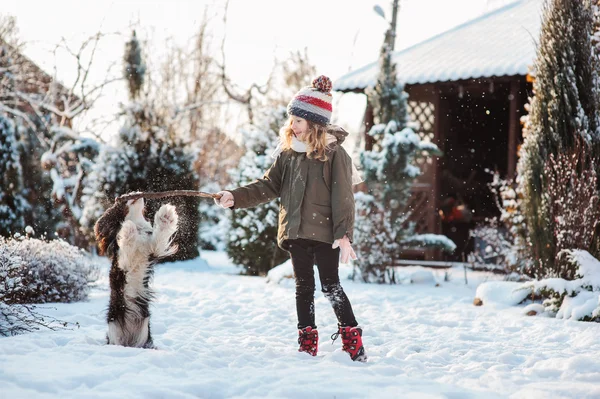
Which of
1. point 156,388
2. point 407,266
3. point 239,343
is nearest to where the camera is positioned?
point 156,388

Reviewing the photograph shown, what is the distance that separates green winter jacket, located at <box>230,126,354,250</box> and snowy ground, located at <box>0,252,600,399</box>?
0.80 metres

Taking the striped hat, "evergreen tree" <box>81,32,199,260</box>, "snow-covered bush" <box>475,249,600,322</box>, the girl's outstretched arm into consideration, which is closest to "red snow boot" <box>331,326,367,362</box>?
the girl's outstretched arm

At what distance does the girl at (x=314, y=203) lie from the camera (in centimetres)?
417

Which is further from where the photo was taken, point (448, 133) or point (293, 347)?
point (448, 133)

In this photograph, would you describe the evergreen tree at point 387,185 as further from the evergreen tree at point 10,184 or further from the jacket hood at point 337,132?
the evergreen tree at point 10,184

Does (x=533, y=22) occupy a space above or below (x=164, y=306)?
above

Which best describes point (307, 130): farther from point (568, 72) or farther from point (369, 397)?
point (568, 72)

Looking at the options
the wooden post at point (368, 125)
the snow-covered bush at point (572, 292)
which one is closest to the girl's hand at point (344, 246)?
the snow-covered bush at point (572, 292)

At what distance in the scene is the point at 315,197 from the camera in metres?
4.25

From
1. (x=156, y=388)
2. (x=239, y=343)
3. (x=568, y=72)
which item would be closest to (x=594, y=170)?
(x=568, y=72)

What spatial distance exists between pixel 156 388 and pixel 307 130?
2074mm

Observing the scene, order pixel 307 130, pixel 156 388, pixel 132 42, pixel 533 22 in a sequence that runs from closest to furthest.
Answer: pixel 156 388 → pixel 307 130 → pixel 533 22 → pixel 132 42

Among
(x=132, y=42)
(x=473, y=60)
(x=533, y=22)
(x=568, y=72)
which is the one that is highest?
(x=132, y=42)

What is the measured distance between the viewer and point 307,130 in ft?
14.3
